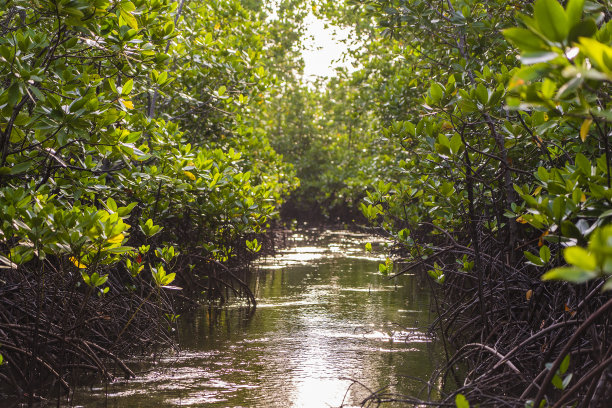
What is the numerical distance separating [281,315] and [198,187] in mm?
1718

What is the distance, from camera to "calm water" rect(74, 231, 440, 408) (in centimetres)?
390

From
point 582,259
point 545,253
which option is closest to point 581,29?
point 582,259

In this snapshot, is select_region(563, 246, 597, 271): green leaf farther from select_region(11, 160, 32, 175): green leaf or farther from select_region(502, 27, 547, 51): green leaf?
select_region(11, 160, 32, 175): green leaf

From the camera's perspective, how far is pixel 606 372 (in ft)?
6.63

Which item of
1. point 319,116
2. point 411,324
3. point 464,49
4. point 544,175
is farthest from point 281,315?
point 319,116

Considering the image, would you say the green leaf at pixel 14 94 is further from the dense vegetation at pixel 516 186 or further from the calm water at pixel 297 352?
the dense vegetation at pixel 516 186

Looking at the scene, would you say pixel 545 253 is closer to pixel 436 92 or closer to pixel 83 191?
pixel 436 92

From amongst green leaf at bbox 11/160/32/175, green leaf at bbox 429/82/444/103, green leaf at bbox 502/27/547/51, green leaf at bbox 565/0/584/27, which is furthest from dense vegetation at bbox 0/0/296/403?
green leaf at bbox 565/0/584/27

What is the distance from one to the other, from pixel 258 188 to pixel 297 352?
2338 mm

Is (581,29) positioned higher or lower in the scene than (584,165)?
higher

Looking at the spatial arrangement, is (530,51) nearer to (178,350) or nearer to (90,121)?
(90,121)

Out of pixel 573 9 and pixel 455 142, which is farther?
pixel 455 142

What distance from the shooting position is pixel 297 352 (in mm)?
4988

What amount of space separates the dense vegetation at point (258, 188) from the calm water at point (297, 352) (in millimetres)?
275
